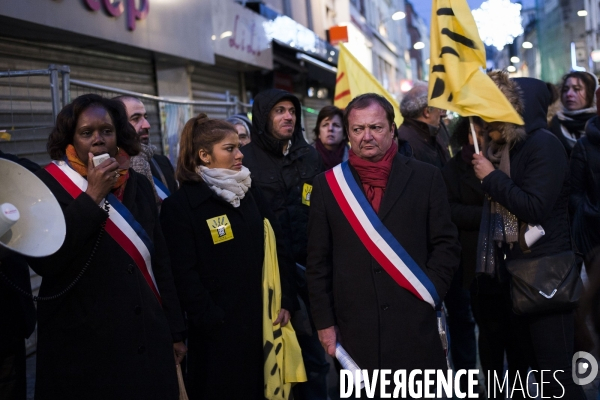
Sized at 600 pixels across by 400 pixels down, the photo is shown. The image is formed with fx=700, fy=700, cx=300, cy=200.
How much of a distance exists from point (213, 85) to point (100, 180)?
1029cm

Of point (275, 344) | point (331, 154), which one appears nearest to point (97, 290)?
point (275, 344)

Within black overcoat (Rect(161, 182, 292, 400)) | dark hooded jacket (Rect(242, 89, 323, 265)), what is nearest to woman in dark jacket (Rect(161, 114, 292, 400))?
black overcoat (Rect(161, 182, 292, 400))

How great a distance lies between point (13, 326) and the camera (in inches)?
130

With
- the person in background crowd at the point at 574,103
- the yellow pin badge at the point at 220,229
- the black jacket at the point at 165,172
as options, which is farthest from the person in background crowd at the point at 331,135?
the yellow pin badge at the point at 220,229

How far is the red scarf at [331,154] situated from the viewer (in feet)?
20.6

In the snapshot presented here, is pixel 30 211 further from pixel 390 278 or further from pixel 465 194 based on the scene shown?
pixel 465 194

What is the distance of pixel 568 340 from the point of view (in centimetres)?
393

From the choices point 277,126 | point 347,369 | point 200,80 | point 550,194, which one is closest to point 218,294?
point 347,369

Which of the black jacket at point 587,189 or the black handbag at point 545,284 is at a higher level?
the black jacket at point 587,189

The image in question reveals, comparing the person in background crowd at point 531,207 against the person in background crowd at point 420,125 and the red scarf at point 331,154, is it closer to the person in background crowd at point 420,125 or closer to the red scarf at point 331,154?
the person in background crowd at point 420,125

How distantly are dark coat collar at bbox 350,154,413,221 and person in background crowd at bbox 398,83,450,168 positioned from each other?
6.27ft

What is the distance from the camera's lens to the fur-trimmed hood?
13.2 ft

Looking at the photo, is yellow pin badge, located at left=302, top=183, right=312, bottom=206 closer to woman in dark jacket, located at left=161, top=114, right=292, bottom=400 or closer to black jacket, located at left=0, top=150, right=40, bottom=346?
woman in dark jacket, located at left=161, top=114, right=292, bottom=400

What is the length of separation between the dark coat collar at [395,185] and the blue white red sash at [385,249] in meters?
0.06
